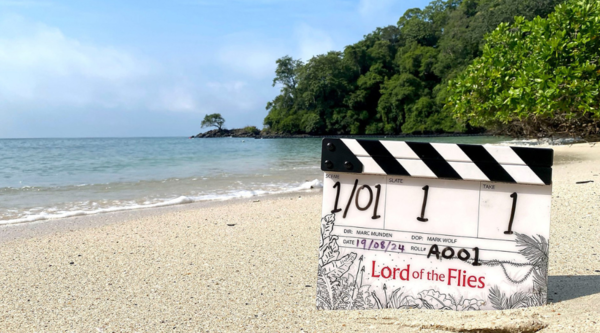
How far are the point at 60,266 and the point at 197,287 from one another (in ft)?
5.81

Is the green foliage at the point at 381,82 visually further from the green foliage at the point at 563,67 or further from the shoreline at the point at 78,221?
the shoreline at the point at 78,221

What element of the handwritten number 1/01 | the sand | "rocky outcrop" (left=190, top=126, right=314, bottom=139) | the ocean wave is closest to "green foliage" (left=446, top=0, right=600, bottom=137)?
the sand

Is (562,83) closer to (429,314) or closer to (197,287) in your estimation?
(429,314)

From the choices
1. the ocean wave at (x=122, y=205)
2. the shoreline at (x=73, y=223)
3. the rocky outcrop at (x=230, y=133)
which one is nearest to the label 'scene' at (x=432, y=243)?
the shoreline at (x=73, y=223)

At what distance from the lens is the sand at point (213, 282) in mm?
2566

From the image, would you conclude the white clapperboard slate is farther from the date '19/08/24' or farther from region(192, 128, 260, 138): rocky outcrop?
region(192, 128, 260, 138): rocky outcrop

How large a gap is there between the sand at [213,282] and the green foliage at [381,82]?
69735 millimetres

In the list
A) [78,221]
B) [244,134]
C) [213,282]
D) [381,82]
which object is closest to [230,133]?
[244,134]

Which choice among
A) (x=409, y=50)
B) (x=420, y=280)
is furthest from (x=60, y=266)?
(x=409, y=50)

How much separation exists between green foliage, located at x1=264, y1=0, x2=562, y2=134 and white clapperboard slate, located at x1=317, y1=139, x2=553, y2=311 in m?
71.7

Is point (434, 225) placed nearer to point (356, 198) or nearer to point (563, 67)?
point (356, 198)

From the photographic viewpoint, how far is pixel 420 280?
8.63ft

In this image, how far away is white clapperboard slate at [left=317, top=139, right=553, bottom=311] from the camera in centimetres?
250

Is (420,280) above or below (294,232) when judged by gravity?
above
